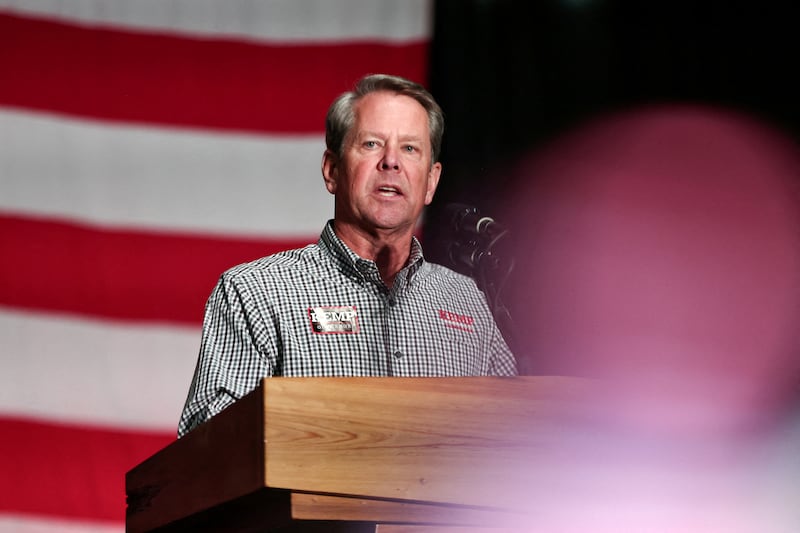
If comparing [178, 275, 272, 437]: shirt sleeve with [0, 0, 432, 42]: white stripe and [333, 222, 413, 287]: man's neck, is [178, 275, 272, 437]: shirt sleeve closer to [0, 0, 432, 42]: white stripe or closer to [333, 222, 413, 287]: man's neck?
[333, 222, 413, 287]: man's neck

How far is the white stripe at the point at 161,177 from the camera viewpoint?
3.44 meters

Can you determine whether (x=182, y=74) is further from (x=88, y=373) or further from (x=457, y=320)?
(x=457, y=320)

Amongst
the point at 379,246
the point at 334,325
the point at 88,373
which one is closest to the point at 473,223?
the point at 334,325

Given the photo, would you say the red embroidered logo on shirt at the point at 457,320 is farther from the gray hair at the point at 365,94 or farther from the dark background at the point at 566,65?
the dark background at the point at 566,65

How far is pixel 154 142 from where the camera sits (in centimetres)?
356

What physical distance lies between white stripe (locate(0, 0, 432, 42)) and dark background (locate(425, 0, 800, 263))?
219 mm

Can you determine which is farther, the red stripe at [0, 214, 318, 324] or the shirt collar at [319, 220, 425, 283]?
the red stripe at [0, 214, 318, 324]

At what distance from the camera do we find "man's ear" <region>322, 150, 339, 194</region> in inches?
88.4

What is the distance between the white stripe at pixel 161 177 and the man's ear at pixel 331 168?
121 cm

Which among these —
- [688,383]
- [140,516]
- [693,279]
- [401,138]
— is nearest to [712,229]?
[693,279]

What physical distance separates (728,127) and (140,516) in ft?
6.51

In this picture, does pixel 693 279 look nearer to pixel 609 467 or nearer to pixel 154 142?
pixel 609 467

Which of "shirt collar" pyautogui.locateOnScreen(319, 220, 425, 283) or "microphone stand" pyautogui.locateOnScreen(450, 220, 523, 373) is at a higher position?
"shirt collar" pyautogui.locateOnScreen(319, 220, 425, 283)

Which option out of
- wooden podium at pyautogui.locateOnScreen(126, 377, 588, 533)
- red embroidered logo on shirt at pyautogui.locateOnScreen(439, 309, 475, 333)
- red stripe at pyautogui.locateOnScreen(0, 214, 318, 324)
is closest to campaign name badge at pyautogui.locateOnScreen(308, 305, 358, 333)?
red embroidered logo on shirt at pyautogui.locateOnScreen(439, 309, 475, 333)
